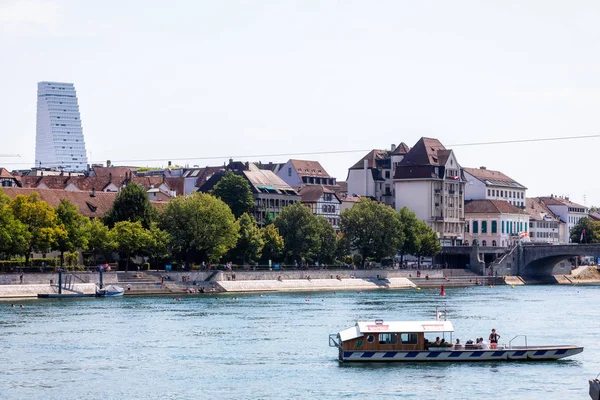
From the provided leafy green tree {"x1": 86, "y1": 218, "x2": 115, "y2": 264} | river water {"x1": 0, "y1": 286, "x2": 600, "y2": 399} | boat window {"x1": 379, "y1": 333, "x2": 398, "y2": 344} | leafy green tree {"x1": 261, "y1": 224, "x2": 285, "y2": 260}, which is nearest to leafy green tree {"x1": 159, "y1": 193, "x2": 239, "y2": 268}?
leafy green tree {"x1": 86, "y1": 218, "x2": 115, "y2": 264}

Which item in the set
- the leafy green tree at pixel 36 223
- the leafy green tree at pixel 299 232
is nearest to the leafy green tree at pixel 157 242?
the leafy green tree at pixel 36 223

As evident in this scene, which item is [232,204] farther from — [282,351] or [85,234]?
[282,351]

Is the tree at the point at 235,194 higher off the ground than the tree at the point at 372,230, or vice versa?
the tree at the point at 235,194

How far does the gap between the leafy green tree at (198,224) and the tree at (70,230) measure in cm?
1539

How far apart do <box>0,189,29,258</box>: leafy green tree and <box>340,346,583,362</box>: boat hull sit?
67676 mm

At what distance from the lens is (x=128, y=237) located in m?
153

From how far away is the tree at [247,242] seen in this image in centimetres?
→ 17425

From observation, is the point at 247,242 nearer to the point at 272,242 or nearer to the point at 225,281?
the point at 272,242

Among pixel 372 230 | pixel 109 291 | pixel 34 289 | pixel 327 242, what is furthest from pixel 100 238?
pixel 372 230

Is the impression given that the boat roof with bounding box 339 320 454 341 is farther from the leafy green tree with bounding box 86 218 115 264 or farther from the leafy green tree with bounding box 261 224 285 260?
the leafy green tree with bounding box 261 224 285 260

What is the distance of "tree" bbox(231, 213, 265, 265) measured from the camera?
174 metres

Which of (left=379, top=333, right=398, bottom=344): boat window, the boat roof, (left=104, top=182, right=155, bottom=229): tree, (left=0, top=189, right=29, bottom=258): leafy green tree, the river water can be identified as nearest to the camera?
the river water

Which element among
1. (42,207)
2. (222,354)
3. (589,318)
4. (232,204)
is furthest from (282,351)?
(232,204)

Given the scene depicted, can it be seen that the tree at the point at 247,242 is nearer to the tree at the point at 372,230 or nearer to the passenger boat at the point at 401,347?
the tree at the point at 372,230
